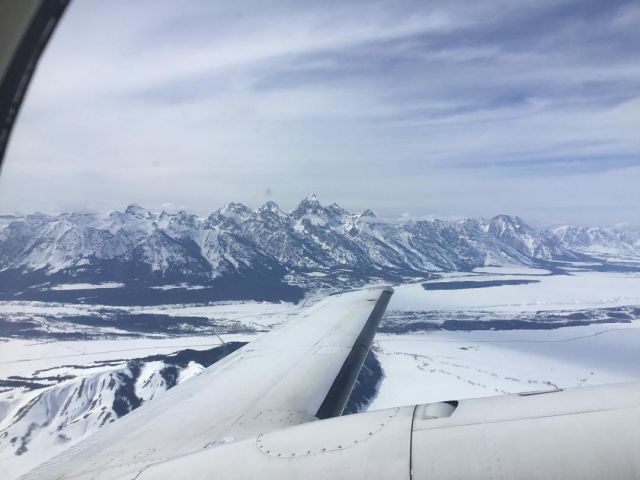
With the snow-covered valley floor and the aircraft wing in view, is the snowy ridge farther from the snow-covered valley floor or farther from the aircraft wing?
the aircraft wing

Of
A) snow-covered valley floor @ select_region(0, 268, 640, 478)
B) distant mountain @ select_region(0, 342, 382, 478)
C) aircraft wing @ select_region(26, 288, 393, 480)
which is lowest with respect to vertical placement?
snow-covered valley floor @ select_region(0, 268, 640, 478)

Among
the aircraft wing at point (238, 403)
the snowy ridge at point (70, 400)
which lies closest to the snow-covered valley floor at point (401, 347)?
the snowy ridge at point (70, 400)

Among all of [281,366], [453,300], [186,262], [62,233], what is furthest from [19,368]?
[62,233]

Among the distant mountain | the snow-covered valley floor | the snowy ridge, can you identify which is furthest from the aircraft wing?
the snowy ridge

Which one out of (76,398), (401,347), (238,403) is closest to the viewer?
(238,403)

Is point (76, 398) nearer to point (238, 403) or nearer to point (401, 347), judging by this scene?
point (238, 403)

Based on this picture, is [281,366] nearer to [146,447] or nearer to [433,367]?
[146,447]

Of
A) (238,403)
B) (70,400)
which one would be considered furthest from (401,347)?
(238,403)
